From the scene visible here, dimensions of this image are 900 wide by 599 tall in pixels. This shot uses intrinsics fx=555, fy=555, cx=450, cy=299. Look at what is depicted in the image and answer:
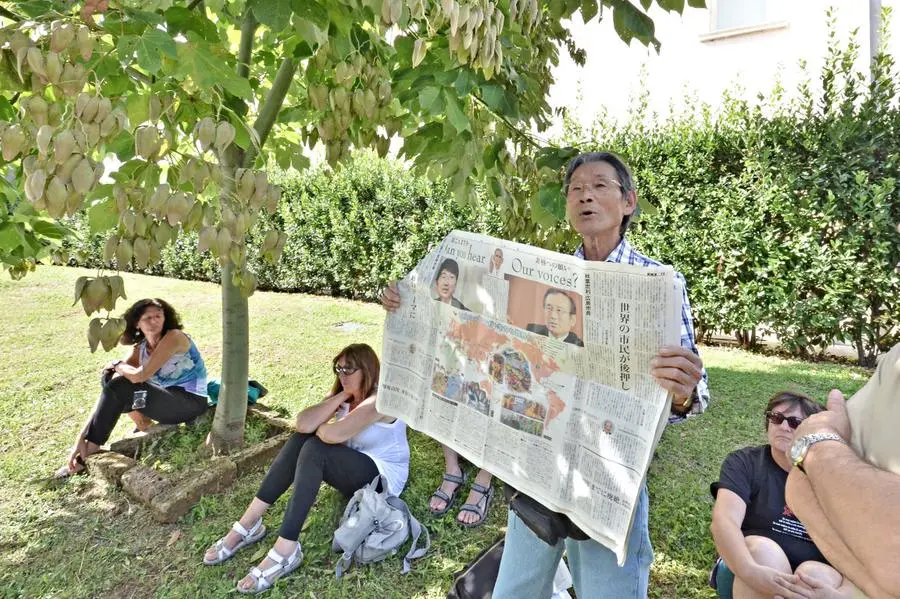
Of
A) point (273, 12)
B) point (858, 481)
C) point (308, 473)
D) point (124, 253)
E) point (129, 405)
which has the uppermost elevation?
point (273, 12)

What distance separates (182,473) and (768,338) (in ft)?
21.2

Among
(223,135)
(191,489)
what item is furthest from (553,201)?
(191,489)

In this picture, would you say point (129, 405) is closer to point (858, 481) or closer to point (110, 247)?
point (110, 247)

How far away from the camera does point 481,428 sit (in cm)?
159

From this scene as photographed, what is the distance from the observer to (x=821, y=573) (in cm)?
191

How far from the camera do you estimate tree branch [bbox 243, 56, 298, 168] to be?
110 inches

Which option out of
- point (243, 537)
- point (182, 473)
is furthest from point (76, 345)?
point (243, 537)

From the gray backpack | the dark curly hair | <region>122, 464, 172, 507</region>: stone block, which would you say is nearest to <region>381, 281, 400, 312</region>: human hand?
the gray backpack

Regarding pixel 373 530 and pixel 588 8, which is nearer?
pixel 588 8

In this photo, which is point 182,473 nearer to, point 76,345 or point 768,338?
point 76,345

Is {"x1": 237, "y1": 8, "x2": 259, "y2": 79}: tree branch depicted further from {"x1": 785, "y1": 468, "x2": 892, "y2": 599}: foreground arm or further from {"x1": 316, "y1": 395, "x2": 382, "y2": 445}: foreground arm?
{"x1": 785, "y1": 468, "x2": 892, "y2": 599}: foreground arm

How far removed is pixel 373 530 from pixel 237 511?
0.91m

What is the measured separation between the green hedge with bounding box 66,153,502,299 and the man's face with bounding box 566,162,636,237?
5793 mm

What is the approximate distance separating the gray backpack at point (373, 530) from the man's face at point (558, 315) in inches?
63.7
